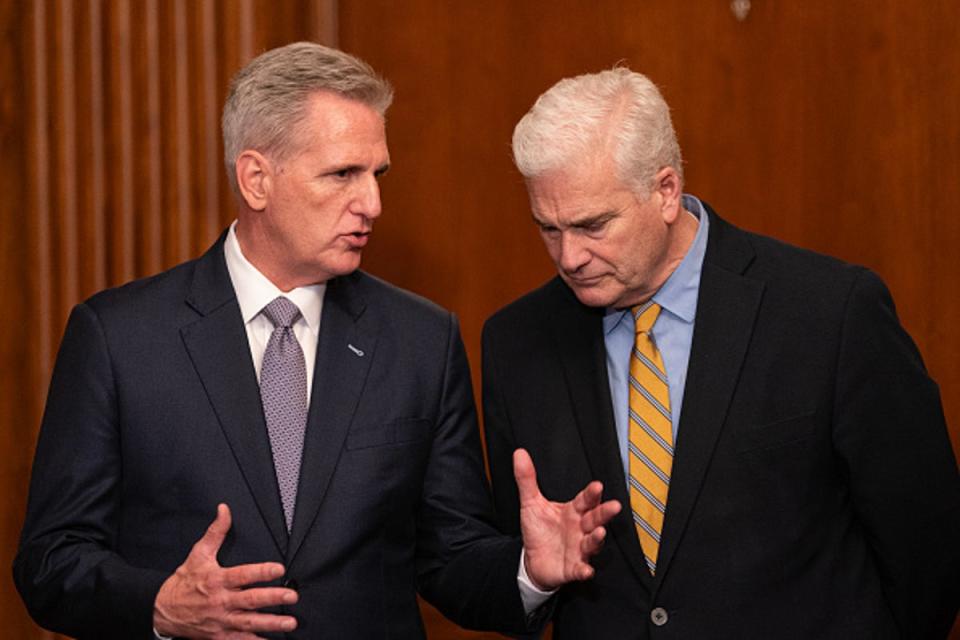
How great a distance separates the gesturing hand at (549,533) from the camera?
2.83m

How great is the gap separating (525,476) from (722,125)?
1413 mm

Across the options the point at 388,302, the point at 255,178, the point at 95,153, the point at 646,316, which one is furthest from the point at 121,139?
the point at 646,316

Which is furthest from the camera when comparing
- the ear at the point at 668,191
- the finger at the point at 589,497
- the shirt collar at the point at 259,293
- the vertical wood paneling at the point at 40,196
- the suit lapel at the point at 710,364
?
the vertical wood paneling at the point at 40,196

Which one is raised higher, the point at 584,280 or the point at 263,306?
the point at 584,280

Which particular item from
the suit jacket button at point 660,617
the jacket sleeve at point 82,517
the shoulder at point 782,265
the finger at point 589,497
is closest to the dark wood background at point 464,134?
the shoulder at point 782,265

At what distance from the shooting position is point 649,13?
404cm

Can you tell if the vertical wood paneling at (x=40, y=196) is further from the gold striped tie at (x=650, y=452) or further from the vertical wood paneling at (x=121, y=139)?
the gold striped tie at (x=650, y=452)

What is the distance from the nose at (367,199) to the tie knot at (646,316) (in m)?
0.53

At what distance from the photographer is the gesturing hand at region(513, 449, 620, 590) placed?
2832mm

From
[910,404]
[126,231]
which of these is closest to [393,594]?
[910,404]

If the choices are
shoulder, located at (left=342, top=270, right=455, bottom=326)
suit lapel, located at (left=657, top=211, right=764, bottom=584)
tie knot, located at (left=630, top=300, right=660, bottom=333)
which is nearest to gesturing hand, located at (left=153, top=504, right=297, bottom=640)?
shoulder, located at (left=342, top=270, right=455, bottom=326)

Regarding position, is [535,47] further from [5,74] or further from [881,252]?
[5,74]

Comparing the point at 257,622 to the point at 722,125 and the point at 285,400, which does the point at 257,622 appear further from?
the point at 722,125

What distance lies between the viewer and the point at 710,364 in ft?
9.70
